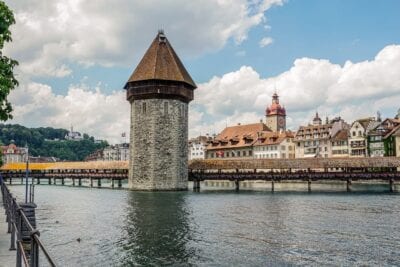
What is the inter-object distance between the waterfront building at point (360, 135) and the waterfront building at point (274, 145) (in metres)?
10.8

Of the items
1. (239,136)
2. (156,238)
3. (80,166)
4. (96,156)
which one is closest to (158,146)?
(80,166)

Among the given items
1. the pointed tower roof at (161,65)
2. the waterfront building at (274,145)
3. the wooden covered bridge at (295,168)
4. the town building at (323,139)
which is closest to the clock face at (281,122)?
the waterfront building at (274,145)

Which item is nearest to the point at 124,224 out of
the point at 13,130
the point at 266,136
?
the point at 266,136

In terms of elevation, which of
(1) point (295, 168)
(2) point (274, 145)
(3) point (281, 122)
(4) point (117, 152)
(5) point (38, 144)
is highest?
(3) point (281, 122)

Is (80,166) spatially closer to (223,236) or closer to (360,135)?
(360,135)

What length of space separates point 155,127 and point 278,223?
72.6 feet

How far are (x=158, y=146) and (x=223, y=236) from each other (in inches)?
940

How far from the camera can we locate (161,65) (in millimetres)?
39438

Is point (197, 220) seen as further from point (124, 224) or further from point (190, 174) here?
point (190, 174)

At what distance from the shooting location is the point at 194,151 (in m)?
92.8

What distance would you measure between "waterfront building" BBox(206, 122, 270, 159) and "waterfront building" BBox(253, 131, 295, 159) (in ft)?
3.57

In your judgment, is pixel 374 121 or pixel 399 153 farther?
pixel 374 121

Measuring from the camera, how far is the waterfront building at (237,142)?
2859 inches

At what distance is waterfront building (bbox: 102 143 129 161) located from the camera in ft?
446
